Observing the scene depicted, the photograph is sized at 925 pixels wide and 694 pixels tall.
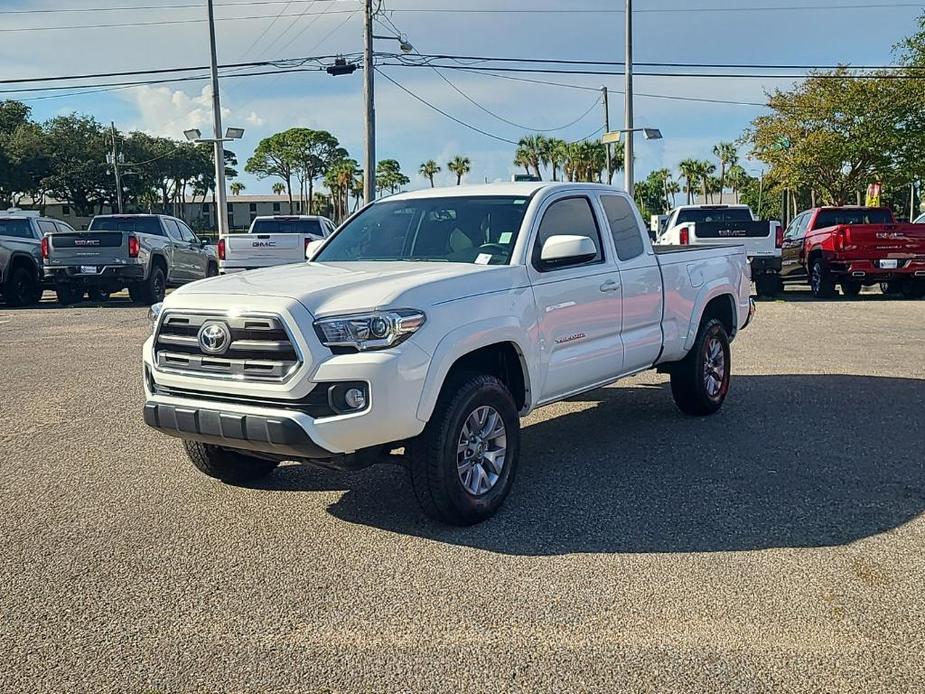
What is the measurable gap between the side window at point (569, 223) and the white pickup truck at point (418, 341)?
15 mm

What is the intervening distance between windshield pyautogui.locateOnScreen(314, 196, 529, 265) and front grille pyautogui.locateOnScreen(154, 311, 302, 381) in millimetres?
1479

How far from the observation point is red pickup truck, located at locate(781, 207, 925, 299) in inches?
688

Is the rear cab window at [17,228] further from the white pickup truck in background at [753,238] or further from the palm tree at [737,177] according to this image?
the palm tree at [737,177]

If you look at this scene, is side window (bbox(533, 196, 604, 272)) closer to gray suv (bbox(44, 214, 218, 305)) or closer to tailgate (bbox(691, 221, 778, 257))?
tailgate (bbox(691, 221, 778, 257))

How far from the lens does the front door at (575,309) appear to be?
18.8 ft

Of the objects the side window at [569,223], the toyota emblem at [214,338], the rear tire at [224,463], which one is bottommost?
the rear tire at [224,463]

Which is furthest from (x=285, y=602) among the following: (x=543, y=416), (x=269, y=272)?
(x=543, y=416)

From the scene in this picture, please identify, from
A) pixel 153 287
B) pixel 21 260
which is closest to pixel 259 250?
pixel 153 287

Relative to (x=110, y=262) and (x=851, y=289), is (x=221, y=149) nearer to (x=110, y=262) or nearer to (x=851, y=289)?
(x=110, y=262)

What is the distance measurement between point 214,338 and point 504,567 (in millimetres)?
1867

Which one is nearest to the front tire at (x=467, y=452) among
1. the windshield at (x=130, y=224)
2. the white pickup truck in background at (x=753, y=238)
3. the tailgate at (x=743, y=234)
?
the white pickup truck in background at (x=753, y=238)

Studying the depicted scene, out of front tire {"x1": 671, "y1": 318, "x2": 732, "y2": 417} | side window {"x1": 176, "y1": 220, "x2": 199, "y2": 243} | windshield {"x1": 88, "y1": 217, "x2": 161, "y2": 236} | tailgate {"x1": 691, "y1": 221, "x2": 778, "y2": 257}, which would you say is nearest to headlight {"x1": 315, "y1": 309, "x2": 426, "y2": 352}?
front tire {"x1": 671, "y1": 318, "x2": 732, "y2": 417}

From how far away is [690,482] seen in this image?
579 centimetres

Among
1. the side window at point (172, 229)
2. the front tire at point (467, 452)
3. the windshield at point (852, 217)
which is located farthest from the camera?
the side window at point (172, 229)
